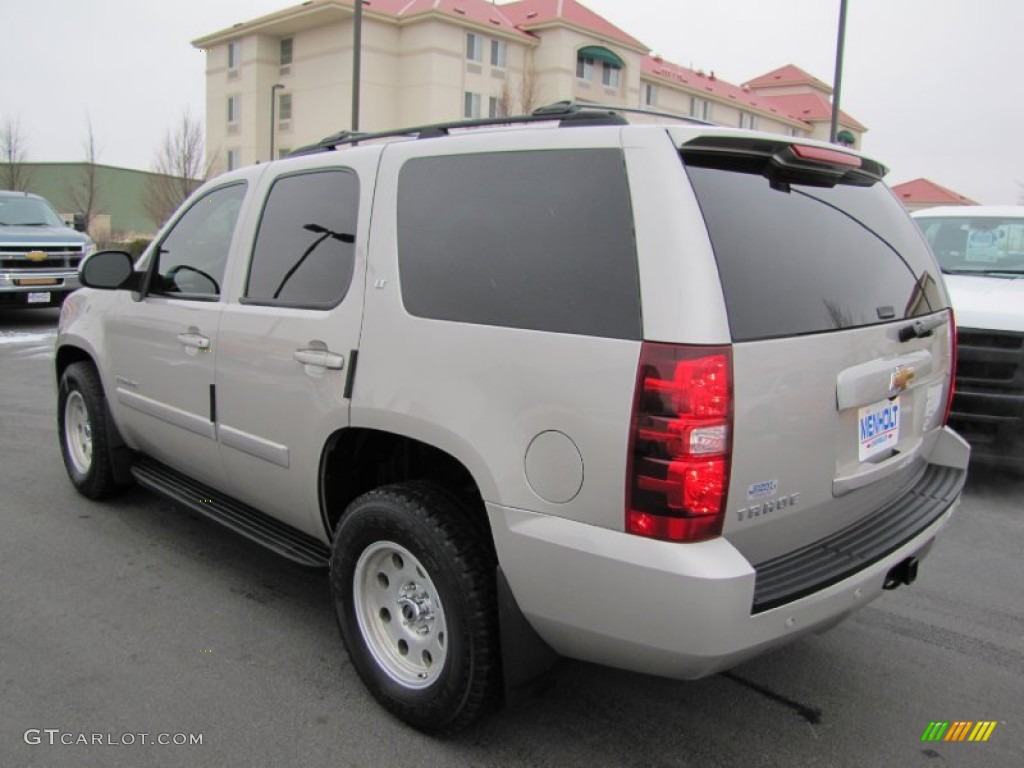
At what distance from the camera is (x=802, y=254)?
252cm

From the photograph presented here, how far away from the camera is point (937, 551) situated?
179 inches

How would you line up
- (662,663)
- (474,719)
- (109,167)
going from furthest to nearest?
(109,167), (474,719), (662,663)

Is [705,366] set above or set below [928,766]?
above

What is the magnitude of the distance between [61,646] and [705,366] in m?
2.80

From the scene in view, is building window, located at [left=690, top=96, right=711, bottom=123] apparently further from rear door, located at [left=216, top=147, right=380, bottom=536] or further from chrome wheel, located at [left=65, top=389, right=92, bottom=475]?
rear door, located at [left=216, top=147, right=380, bottom=536]

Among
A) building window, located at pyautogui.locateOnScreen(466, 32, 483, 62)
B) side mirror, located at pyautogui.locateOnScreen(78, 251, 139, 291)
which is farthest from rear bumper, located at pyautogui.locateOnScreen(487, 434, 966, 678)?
building window, located at pyautogui.locateOnScreen(466, 32, 483, 62)

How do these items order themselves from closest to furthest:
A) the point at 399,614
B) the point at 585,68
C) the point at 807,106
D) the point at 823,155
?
the point at 823,155
the point at 399,614
the point at 585,68
the point at 807,106

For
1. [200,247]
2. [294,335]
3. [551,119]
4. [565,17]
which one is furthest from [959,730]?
[565,17]

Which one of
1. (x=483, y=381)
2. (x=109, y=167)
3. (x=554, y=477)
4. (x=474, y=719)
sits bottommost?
(x=474, y=719)

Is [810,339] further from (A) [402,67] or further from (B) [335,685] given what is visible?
A: (A) [402,67]

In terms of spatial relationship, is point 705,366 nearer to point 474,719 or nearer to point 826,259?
point 826,259

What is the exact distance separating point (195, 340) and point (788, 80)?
75342 millimetres

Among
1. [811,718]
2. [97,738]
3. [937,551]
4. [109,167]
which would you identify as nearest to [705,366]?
[811,718]

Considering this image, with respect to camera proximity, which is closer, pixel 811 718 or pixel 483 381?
pixel 483 381
